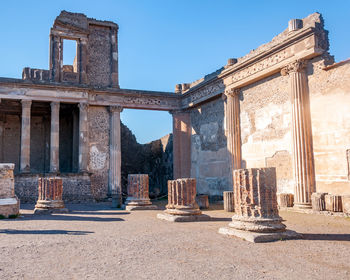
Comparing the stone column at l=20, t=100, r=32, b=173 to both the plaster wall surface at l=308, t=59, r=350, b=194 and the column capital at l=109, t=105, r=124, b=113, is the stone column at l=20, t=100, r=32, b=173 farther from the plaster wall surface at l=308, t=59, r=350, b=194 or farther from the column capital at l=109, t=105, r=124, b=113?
the plaster wall surface at l=308, t=59, r=350, b=194

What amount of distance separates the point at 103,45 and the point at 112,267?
15156 mm

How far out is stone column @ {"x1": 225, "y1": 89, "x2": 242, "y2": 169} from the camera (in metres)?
13.1

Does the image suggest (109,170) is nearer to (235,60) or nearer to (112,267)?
(235,60)

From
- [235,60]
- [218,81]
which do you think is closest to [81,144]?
[218,81]

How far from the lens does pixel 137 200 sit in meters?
10.8

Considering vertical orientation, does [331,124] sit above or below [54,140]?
below

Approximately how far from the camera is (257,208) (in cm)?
546

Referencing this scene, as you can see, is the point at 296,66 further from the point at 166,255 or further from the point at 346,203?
the point at 166,255

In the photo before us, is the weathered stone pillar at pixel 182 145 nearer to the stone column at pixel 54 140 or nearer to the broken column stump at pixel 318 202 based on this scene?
the stone column at pixel 54 140

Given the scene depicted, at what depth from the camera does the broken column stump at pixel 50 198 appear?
10.0 meters

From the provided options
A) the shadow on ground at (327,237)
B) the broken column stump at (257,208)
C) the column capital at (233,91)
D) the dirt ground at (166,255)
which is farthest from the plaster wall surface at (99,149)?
the shadow on ground at (327,237)

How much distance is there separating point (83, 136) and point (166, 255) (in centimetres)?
1190

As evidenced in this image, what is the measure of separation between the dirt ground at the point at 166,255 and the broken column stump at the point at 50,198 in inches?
141

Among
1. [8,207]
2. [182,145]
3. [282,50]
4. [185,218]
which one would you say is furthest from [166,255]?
[182,145]
